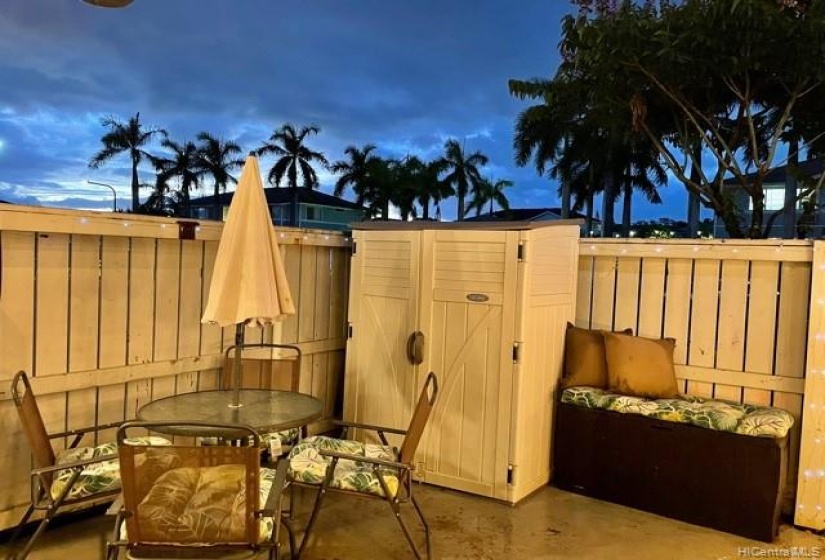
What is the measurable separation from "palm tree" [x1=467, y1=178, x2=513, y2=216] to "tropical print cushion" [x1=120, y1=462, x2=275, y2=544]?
27.7 meters

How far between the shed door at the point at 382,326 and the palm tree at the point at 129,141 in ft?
76.0

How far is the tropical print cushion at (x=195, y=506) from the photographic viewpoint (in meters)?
1.87

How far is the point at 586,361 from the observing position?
3896 mm

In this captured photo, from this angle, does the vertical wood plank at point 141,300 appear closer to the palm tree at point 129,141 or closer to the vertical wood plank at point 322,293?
the vertical wood plank at point 322,293

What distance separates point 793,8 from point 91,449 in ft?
26.2

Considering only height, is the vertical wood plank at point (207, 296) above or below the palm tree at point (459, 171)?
below

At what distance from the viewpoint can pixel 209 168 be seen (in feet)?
87.5

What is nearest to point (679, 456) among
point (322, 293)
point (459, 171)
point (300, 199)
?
point (322, 293)

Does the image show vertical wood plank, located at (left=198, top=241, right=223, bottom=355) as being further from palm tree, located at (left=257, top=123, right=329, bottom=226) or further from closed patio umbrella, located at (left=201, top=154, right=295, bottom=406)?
palm tree, located at (left=257, top=123, right=329, bottom=226)

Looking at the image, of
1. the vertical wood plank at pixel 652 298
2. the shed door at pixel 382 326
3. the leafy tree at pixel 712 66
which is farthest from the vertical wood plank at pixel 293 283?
the leafy tree at pixel 712 66

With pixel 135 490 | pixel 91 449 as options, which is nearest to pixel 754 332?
pixel 135 490

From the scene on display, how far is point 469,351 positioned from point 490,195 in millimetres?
25792

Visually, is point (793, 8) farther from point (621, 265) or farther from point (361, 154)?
point (361, 154)

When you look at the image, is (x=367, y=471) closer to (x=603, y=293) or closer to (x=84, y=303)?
(x=84, y=303)
